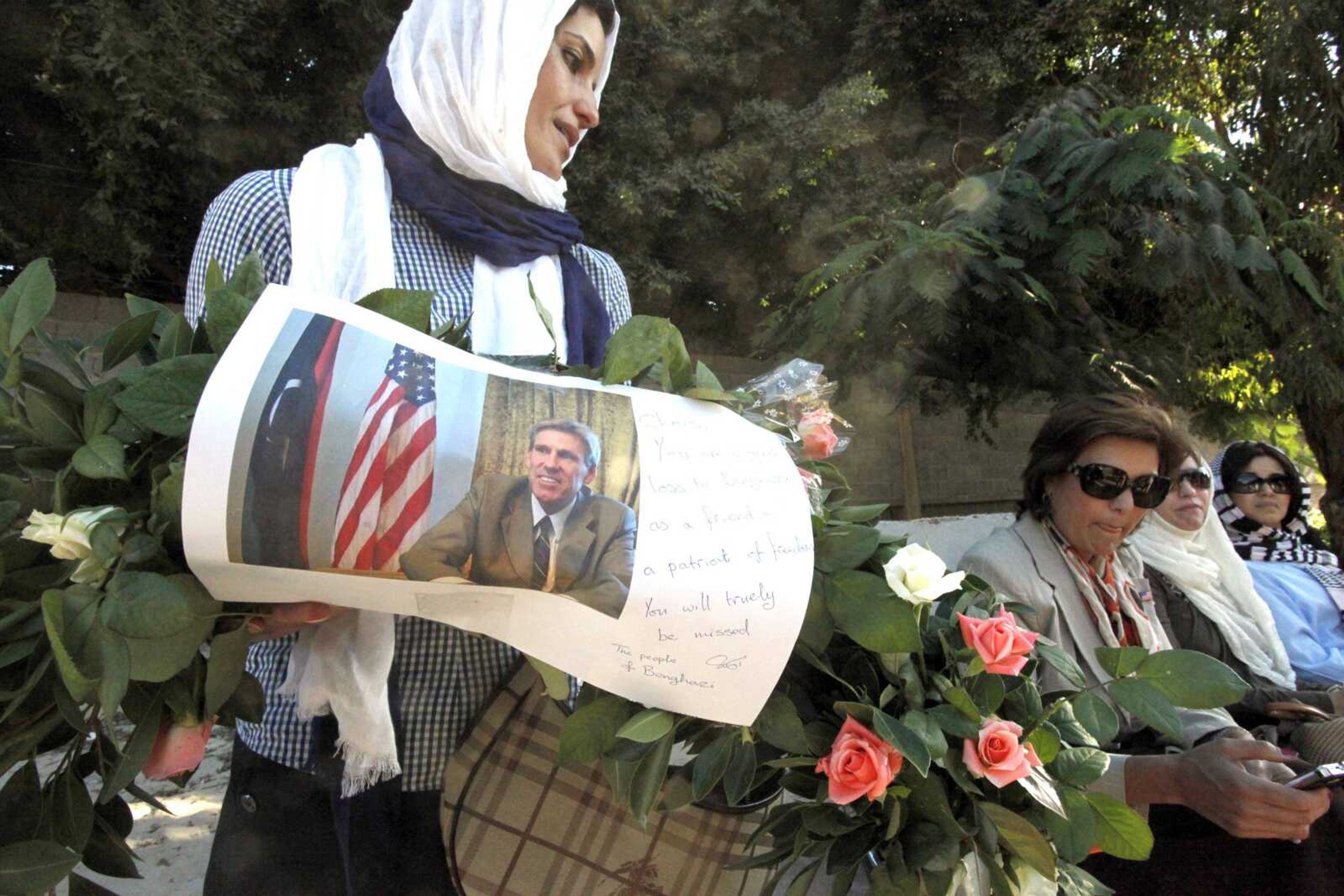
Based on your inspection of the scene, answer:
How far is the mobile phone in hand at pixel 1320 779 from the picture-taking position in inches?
77.0

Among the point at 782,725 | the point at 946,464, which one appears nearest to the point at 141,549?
the point at 782,725

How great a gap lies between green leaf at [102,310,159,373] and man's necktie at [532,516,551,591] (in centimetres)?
49

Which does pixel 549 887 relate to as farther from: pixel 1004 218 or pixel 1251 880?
pixel 1004 218

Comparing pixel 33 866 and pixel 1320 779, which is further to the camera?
pixel 1320 779

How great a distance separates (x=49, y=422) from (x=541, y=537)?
485mm

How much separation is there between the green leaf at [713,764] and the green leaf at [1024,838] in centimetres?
26

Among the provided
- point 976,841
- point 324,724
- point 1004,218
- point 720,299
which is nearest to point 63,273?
point 720,299

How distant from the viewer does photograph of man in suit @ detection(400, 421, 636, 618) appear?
84cm

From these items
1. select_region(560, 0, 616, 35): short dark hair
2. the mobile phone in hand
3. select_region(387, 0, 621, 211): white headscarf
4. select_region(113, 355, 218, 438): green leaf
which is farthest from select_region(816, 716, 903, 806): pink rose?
the mobile phone in hand

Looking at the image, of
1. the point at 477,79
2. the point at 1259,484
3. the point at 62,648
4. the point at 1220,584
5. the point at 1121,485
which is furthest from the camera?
the point at 1259,484

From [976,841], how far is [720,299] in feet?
20.8

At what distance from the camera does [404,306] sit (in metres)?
0.98

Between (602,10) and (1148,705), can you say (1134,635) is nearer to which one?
(1148,705)

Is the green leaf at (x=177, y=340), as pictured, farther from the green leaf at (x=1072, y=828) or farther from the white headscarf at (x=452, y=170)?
the green leaf at (x=1072, y=828)
